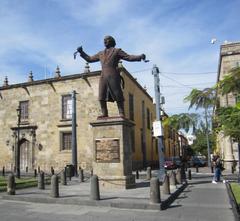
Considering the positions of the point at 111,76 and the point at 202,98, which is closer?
the point at 111,76

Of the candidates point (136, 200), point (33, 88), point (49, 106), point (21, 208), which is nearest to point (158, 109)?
point (136, 200)

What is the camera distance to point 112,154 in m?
12.8

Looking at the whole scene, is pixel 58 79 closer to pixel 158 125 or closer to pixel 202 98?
pixel 158 125

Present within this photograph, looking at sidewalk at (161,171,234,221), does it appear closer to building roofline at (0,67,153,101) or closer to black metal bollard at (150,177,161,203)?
black metal bollard at (150,177,161,203)

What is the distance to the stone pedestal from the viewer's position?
12734 mm

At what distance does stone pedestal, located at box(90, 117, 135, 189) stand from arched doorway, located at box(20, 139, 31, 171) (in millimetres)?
20317

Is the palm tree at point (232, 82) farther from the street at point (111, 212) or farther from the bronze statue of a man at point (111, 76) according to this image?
the street at point (111, 212)

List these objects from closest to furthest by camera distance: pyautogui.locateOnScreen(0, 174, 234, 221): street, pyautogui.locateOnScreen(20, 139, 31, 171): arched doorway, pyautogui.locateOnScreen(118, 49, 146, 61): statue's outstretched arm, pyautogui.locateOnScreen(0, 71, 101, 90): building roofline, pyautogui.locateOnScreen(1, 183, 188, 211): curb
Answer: pyautogui.locateOnScreen(0, 174, 234, 221): street
pyautogui.locateOnScreen(1, 183, 188, 211): curb
pyautogui.locateOnScreen(118, 49, 146, 61): statue's outstretched arm
pyautogui.locateOnScreen(0, 71, 101, 90): building roofline
pyautogui.locateOnScreen(20, 139, 31, 171): arched doorway

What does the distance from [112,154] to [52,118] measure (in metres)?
19.3

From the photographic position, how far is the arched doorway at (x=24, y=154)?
3191 centimetres

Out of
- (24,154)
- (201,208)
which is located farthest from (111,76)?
(24,154)

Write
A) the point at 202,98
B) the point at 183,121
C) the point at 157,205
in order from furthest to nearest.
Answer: the point at 183,121
the point at 202,98
the point at 157,205

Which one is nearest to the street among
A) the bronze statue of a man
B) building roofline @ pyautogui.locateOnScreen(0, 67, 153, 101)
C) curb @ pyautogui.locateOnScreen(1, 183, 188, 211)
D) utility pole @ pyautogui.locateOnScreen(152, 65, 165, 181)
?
curb @ pyautogui.locateOnScreen(1, 183, 188, 211)

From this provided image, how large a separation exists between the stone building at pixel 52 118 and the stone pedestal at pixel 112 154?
1510 cm
